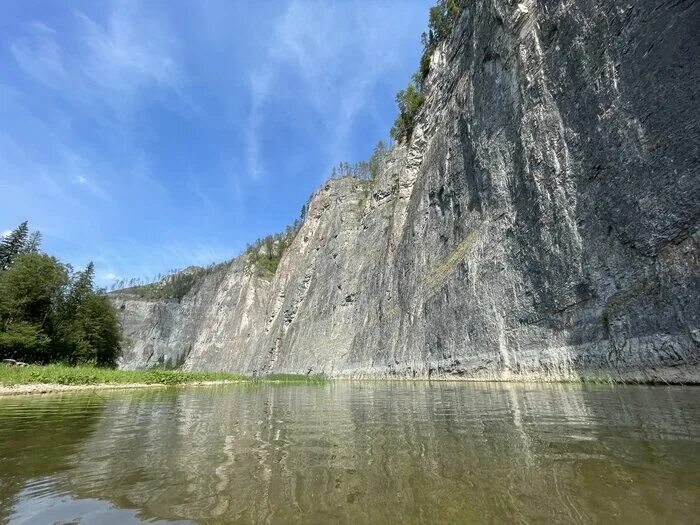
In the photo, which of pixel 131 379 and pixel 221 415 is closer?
pixel 221 415

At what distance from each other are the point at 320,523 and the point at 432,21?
204 ft

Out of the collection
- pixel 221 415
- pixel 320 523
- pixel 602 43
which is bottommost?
pixel 320 523

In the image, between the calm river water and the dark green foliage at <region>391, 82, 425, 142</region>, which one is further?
the dark green foliage at <region>391, 82, 425, 142</region>

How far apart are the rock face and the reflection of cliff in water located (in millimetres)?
17496

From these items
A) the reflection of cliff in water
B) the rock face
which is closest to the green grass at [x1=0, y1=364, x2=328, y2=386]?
the reflection of cliff in water

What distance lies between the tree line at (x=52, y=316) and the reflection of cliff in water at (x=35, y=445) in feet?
112

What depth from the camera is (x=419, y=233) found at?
136 ft

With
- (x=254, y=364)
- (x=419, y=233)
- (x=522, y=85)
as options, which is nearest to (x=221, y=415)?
(x=522, y=85)

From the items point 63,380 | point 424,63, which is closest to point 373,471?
point 63,380

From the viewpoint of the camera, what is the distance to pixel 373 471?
4.91 metres

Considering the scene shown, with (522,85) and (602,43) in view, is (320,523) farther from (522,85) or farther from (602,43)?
(522,85)

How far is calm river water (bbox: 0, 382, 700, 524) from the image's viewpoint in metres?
3.57

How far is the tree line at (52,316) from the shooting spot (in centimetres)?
3962

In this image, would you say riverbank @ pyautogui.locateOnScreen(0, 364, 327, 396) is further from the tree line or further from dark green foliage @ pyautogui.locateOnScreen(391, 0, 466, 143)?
dark green foliage @ pyautogui.locateOnScreen(391, 0, 466, 143)
